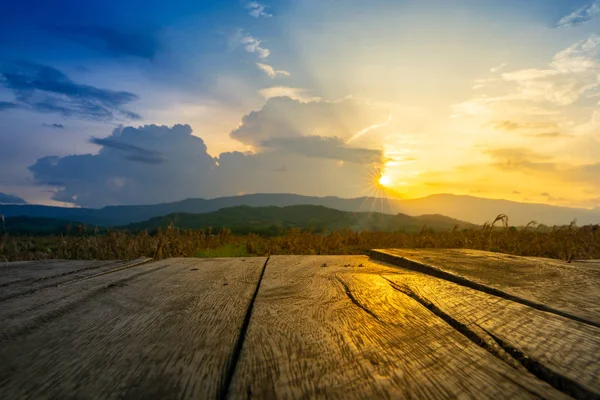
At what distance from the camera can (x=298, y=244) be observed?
806 cm

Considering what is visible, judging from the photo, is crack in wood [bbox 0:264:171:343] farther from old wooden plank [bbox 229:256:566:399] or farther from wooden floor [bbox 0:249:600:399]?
old wooden plank [bbox 229:256:566:399]

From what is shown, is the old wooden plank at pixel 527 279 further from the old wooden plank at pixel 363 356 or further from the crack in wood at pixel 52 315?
the crack in wood at pixel 52 315

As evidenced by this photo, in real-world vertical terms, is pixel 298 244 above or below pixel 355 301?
below

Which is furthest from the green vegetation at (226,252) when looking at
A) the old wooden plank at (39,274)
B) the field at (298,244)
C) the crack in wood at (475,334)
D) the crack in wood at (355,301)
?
the crack in wood at (475,334)

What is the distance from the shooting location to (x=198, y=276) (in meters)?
2.03

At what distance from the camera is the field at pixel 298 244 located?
6.98 m

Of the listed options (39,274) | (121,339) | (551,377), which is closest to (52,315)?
(121,339)

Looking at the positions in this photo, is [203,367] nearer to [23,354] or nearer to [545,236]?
[23,354]

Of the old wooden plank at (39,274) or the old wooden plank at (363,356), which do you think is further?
the old wooden plank at (39,274)

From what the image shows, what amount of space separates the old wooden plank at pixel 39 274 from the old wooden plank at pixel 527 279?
6.68ft

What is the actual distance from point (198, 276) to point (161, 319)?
2.68 ft

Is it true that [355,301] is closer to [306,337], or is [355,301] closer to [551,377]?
[306,337]

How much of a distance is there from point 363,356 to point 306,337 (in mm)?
189

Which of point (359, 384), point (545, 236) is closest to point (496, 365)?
point (359, 384)
